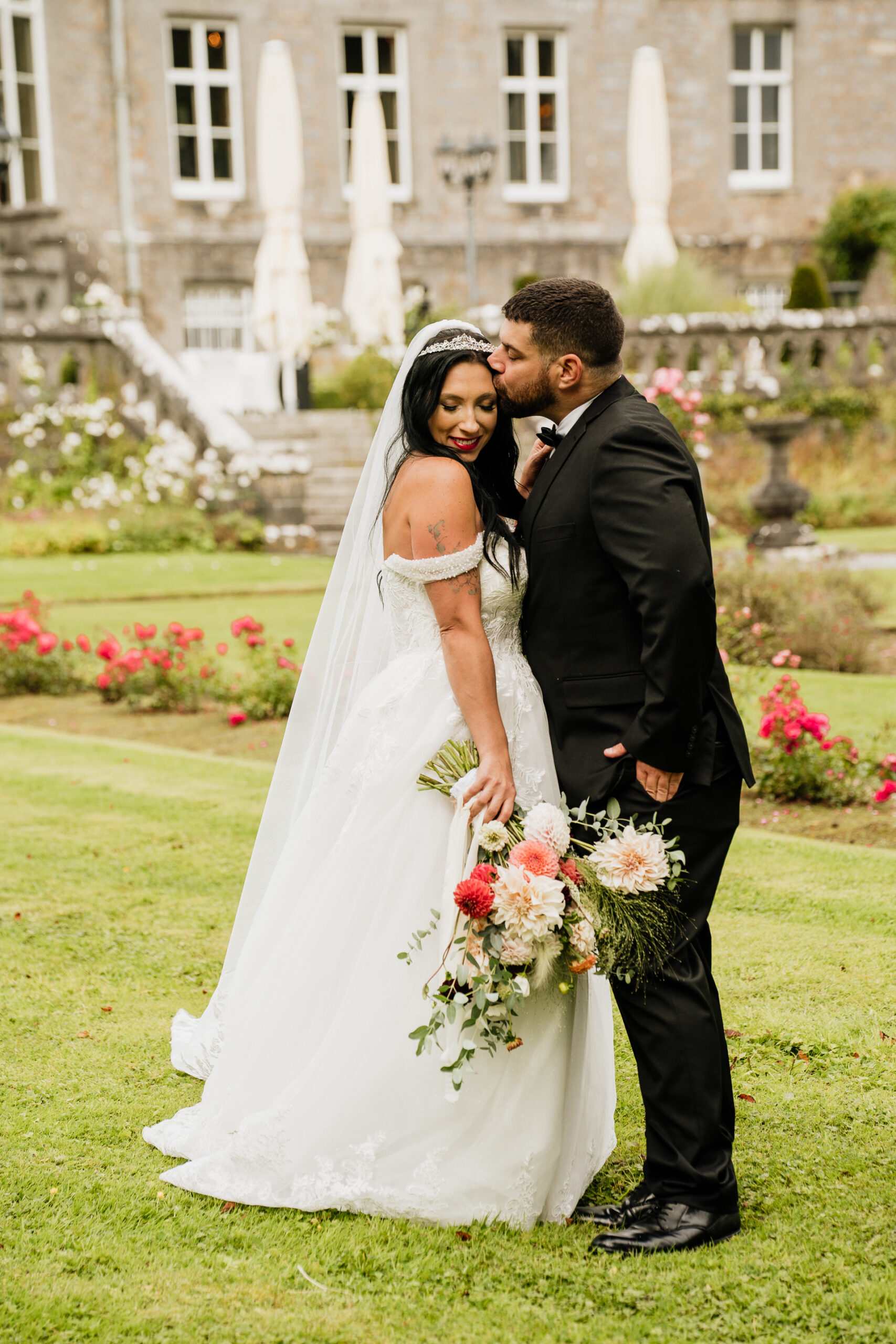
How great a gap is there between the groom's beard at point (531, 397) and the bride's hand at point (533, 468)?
0.16 m

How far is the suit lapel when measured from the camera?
2955 millimetres

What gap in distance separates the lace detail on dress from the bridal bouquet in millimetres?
563

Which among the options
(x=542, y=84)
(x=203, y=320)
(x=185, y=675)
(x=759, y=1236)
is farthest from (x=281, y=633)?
(x=542, y=84)

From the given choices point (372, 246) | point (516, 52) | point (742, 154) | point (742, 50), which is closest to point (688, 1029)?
point (372, 246)

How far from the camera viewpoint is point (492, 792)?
307 centimetres

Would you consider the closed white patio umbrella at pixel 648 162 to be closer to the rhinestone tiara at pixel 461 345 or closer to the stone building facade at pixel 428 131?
the stone building facade at pixel 428 131

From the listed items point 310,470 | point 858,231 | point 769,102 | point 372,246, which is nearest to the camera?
point 310,470

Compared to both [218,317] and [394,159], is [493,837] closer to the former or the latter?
[218,317]

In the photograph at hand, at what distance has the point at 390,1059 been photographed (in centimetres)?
314

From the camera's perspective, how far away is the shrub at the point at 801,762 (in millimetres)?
6402

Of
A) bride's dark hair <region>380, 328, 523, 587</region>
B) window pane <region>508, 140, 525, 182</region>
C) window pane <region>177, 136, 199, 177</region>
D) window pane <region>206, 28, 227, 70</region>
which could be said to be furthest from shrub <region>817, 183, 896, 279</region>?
bride's dark hair <region>380, 328, 523, 587</region>

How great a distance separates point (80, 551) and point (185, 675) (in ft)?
25.4

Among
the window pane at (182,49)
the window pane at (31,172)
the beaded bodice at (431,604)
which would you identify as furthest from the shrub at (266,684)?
the window pane at (182,49)

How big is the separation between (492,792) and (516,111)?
26.2 meters
